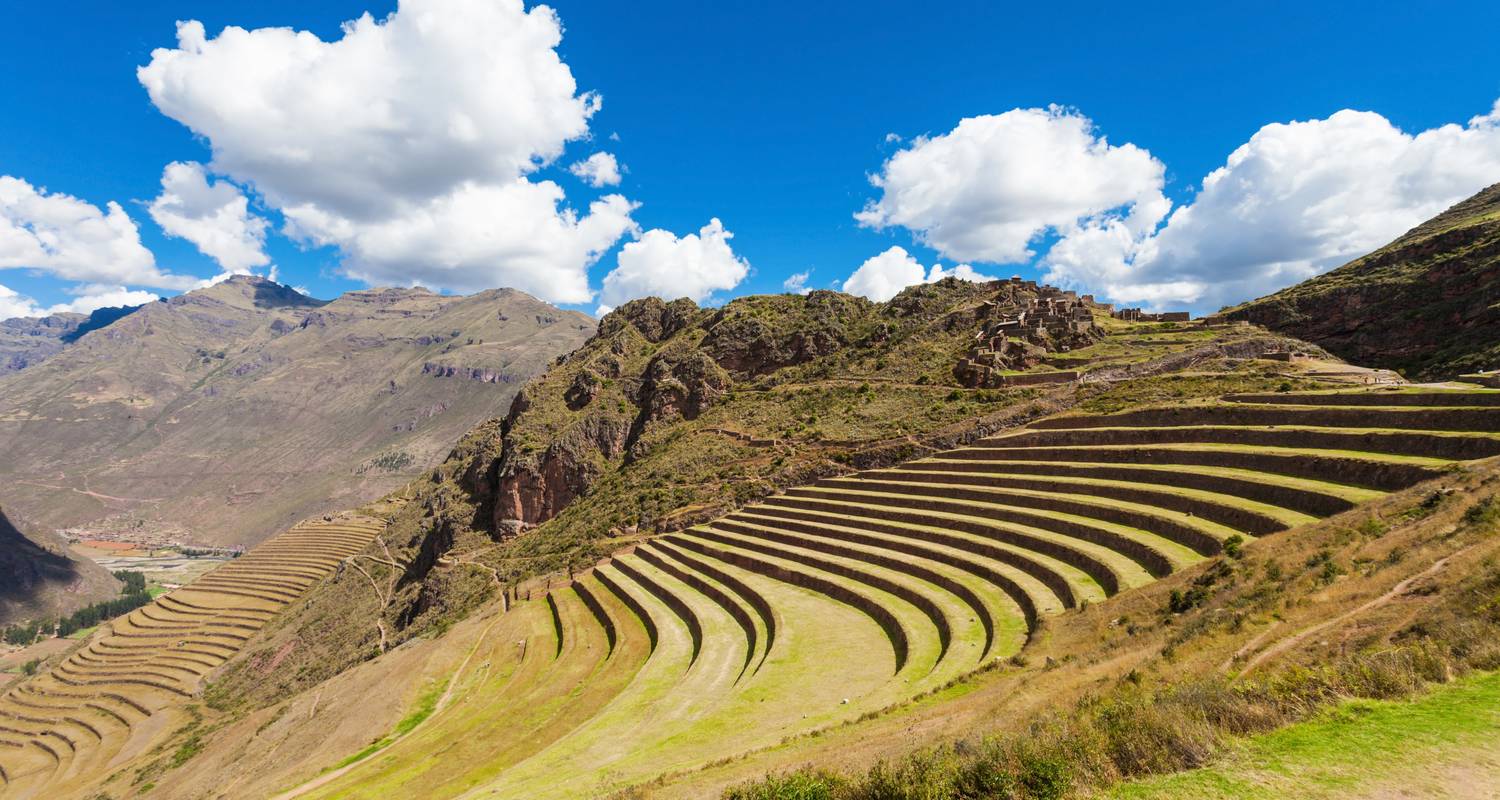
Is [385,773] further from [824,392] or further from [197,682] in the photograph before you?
[197,682]

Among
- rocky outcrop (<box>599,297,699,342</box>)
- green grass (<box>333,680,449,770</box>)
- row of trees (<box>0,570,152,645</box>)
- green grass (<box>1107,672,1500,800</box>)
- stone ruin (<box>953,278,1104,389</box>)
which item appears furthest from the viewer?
row of trees (<box>0,570,152,645</box>)

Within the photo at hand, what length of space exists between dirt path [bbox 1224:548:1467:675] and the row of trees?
17336cm

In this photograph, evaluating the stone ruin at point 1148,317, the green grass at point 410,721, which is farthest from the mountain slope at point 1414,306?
the green grass at point 410,721

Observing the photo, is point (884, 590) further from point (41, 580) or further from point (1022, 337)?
point (41, 580)

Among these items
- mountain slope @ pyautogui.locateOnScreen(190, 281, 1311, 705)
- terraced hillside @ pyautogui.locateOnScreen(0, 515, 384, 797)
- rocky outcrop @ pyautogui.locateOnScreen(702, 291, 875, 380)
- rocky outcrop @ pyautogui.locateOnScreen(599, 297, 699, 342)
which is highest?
rocky outcrop @ pyautogui.locateOnScreen(599, 297, 699, 342)

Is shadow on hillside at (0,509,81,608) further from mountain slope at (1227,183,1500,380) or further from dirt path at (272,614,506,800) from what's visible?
mountain slope at (1227,183,1500,380)

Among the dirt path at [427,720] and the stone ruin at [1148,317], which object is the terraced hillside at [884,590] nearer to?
the dirt path at [427,720]

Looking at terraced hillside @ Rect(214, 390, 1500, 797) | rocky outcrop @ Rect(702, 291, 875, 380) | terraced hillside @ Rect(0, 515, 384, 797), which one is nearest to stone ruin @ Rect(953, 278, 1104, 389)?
terraced hillside @ Rect(214, 390, 1500, 797)

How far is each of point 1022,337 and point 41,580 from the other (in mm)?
199440

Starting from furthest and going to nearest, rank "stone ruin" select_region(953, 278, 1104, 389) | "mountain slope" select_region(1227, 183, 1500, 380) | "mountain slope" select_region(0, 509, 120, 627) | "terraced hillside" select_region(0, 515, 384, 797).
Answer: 1. "mountain slope" select_region(0, 509, 120, 627)
2. "terraced hillside" select_region(0, 515, 384, 797)
3. "mountain slope" select_region(1227, 183, 1500, 380)
4. "stone ruin" select_region(953, 278, 1104, 389)

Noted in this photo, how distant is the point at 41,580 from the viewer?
136 meters

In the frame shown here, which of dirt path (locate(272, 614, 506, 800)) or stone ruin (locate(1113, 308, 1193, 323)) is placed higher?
stone ruin (locate(1113, 308, 1193, 323))

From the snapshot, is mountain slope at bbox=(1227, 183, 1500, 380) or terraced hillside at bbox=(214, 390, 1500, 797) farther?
mountain slope at bbox=(1227, 183, 1500, 380)

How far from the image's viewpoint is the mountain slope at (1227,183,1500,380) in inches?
1941
